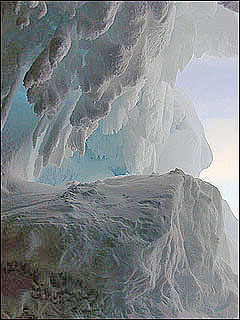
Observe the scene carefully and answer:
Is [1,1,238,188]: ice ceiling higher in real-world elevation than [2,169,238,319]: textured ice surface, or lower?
higher

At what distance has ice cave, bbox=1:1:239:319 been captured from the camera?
1.84 feet

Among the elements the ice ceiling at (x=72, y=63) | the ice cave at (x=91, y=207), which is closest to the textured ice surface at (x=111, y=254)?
the ice cave at (x=91, y=207)

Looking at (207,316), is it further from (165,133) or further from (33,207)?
(165,133)

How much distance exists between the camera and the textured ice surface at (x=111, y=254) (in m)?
0.56

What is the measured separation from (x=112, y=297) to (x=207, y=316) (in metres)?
0.28

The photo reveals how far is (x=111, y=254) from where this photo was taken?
60 centimetres

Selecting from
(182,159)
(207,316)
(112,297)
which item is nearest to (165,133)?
(182,159)

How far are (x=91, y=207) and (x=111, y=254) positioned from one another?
0.11 metres

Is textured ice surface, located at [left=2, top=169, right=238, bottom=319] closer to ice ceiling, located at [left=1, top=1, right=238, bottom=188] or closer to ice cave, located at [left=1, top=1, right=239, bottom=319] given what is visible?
ice cave, located at [left=1, top=1, right=239, bottom=319]

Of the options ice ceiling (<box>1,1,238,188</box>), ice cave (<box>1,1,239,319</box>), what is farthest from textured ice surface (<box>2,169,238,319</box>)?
ice ceiling (<box>1,1,238,188</box>)

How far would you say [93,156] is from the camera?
1.89 m

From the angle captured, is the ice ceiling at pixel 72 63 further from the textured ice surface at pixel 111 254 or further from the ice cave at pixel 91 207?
the textured ice surface at pixel 111 254

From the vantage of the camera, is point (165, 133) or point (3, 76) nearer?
point (3, 76)

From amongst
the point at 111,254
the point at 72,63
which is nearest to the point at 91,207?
the point at 111,254
